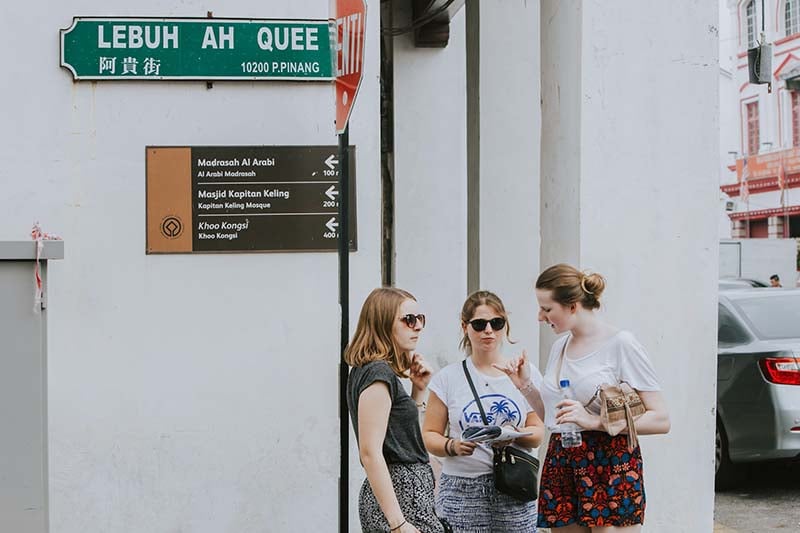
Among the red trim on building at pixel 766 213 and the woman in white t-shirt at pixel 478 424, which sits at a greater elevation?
the red trim on building at pixel 766 213

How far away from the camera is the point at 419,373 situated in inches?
190

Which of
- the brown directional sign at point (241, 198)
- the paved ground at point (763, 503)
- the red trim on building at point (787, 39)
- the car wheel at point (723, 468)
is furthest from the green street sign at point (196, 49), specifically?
the red trim on building at point (787, 39)

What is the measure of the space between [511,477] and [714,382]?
6.64 ft

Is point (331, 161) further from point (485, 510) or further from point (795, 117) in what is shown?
point (795, 117)

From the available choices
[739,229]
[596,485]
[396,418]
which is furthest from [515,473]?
[739,229]

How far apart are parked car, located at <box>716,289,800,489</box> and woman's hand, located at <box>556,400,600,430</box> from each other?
4.82 m

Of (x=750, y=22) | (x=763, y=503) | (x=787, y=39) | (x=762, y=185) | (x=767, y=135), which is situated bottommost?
(x=763, y=503)

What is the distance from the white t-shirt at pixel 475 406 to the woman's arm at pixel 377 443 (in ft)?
2.47

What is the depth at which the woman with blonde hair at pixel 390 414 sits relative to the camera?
4410mm

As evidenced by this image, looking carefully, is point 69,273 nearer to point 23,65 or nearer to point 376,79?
point 23,65

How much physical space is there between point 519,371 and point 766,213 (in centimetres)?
4261

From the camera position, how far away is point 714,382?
6578 millimetres

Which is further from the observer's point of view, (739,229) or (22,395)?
(739,229)

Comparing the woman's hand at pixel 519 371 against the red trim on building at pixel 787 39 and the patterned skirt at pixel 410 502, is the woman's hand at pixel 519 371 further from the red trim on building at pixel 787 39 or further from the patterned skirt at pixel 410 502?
the red trim on building at pixel 787 39
